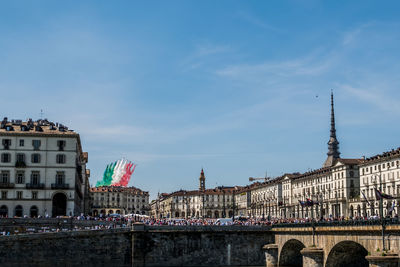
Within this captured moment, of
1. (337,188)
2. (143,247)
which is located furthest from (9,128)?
(337,188)

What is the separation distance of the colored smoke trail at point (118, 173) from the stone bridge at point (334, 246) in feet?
330

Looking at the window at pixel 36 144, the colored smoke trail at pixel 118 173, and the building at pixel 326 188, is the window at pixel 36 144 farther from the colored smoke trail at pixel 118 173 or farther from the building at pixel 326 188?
the colored smoke trail at pixel 118 173

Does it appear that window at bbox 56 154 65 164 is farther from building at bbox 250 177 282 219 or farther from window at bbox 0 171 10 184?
building at bbox 250 177 282 219

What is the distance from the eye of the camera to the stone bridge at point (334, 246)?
41.2 metres

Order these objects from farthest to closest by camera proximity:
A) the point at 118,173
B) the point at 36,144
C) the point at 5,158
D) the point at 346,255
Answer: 1. the point at 118,173
2. the point at 36,144
3. the point at 5,158
4. the point at 346,255

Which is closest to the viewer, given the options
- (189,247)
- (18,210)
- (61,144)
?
(189,247)

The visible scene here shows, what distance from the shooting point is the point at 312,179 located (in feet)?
466

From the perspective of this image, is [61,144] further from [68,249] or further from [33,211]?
[68,249]

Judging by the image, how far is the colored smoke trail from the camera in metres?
168

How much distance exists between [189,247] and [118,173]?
102 metres

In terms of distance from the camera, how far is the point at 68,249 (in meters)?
64.6

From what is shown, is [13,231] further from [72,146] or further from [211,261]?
[211,261]

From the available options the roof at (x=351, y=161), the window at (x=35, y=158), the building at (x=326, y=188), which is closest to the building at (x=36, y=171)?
the window at (x=35, y=158)

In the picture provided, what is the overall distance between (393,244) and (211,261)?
3277 cm
